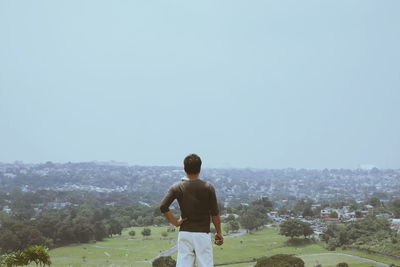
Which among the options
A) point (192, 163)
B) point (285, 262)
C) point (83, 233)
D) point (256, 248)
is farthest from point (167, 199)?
point (83, 233)

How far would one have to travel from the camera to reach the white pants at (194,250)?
8.98 feet

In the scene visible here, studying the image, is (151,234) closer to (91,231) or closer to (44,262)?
(91,231)

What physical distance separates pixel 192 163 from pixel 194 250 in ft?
1.94

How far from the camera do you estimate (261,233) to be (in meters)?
17.7

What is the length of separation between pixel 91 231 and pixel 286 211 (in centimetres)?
967

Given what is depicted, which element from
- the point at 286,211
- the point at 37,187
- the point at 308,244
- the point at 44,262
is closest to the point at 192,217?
the point at 44,262

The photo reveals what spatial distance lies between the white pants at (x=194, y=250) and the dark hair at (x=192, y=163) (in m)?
0.42

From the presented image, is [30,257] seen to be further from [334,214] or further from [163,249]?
[334,214]

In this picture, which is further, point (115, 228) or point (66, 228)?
point (115, 228)

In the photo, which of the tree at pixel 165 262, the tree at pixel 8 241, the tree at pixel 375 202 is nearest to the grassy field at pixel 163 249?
the tree at pixel 8 241

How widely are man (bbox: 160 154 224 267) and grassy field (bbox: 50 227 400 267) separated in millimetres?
11354

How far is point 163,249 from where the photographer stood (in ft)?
52.0

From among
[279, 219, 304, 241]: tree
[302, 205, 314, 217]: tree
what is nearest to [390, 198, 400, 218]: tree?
[302, 205, 314, 217]: tree

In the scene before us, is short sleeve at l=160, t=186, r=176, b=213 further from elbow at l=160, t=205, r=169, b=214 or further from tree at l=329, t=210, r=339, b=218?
tree at l=329, t=210, r=339, b=218
